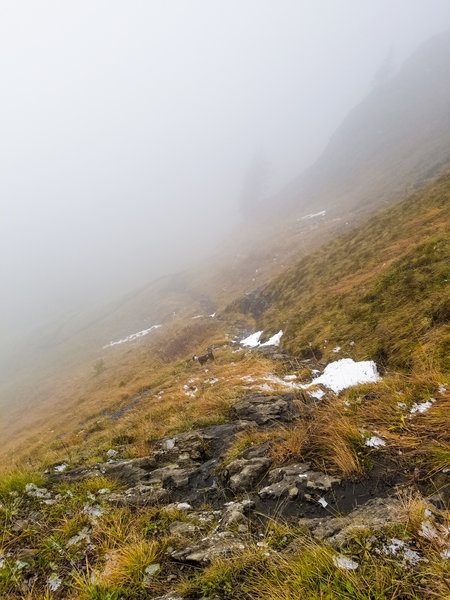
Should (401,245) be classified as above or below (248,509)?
below

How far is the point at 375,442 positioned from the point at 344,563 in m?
2.13

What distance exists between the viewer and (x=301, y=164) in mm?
156375

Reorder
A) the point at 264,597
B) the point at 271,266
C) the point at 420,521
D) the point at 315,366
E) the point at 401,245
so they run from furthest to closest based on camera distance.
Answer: the point at 271,266, the point at 401,245, the point at 315,366, the point at 420,521, the point at 264,597

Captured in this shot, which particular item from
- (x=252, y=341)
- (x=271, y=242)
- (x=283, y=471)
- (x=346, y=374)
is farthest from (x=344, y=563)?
(x=271, y=242)

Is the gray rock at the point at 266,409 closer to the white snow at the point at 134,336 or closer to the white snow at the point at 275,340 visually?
the white snow at the point at 275,340

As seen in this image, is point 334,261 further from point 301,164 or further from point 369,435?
point 301,164

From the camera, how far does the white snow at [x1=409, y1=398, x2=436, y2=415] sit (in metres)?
4.35

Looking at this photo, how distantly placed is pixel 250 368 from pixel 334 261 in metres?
13.5

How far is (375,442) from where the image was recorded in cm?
411

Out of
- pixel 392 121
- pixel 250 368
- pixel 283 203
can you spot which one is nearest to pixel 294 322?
pixel 250 368

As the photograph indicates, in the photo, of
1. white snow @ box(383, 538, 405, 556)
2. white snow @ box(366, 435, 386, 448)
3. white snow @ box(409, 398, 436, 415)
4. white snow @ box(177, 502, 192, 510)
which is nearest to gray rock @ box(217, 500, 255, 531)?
white snow @ box(177, 502, 192, 510)

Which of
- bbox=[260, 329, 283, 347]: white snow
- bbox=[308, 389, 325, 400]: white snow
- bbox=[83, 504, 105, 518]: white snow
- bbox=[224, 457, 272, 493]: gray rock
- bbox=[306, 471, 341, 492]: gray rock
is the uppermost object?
Result: bbox=[83, 504, 105, 518]: white snow

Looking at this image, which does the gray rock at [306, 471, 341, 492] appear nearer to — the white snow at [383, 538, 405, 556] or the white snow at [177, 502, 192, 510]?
the white snow at [383, 538, 405, 556]

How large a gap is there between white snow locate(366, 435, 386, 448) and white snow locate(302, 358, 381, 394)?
11.2ft
